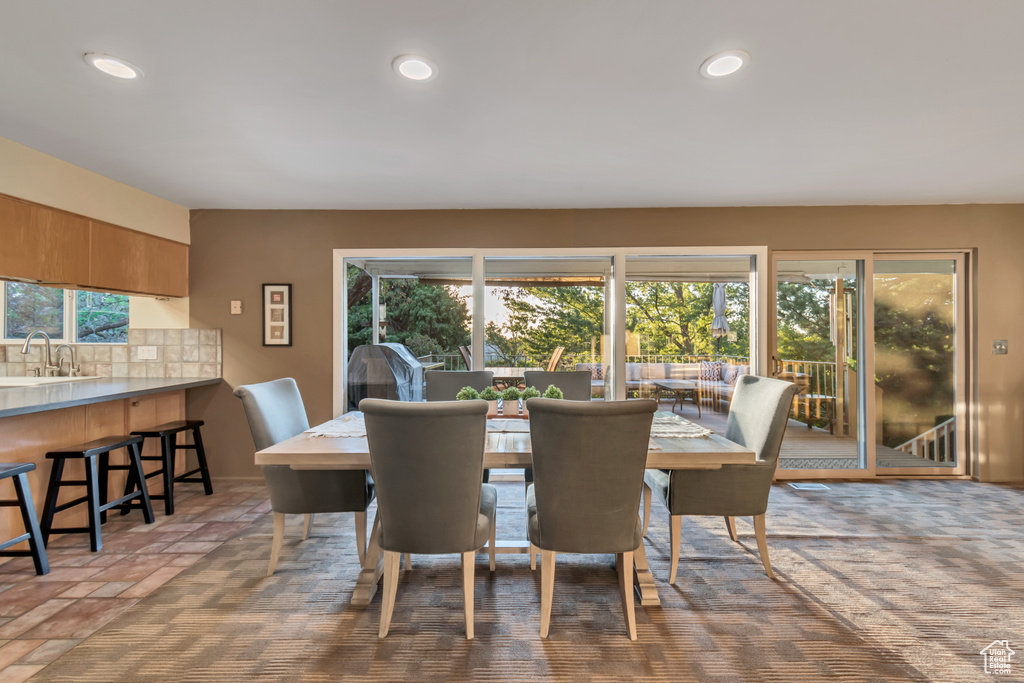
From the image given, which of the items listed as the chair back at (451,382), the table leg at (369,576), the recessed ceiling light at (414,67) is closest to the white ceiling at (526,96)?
the recessed ceiling light at (414,67)

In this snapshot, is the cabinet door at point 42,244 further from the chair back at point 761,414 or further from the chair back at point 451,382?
the chair back at point 761,414

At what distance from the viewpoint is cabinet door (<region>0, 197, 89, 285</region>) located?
274cm

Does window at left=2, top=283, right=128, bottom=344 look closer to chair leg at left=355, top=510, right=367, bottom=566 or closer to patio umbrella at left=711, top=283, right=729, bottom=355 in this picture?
chair leg at left=355, top=510, right=367, bottom=566

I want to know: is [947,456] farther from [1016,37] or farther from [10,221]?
[10,221]

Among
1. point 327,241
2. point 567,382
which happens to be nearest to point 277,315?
point 327,241

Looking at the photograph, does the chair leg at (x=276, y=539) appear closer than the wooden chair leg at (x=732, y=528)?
Yes

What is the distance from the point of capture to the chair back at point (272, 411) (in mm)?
2344

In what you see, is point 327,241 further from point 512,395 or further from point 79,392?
point 512,395

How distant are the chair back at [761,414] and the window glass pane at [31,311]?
17.4 ft

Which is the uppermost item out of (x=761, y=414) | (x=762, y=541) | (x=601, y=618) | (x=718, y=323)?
(x=718, y=323)

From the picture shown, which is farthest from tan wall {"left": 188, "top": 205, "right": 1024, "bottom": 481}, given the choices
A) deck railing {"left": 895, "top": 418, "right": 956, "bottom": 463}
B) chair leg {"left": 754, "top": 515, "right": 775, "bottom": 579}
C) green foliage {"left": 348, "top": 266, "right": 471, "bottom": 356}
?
chair leg {"left": 754, "top": 515, "right": 775, "bottom": 579}

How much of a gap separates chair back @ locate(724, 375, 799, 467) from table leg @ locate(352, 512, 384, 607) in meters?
1.90

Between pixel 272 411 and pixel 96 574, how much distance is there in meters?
1.18

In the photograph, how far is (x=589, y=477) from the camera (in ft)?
5.83
